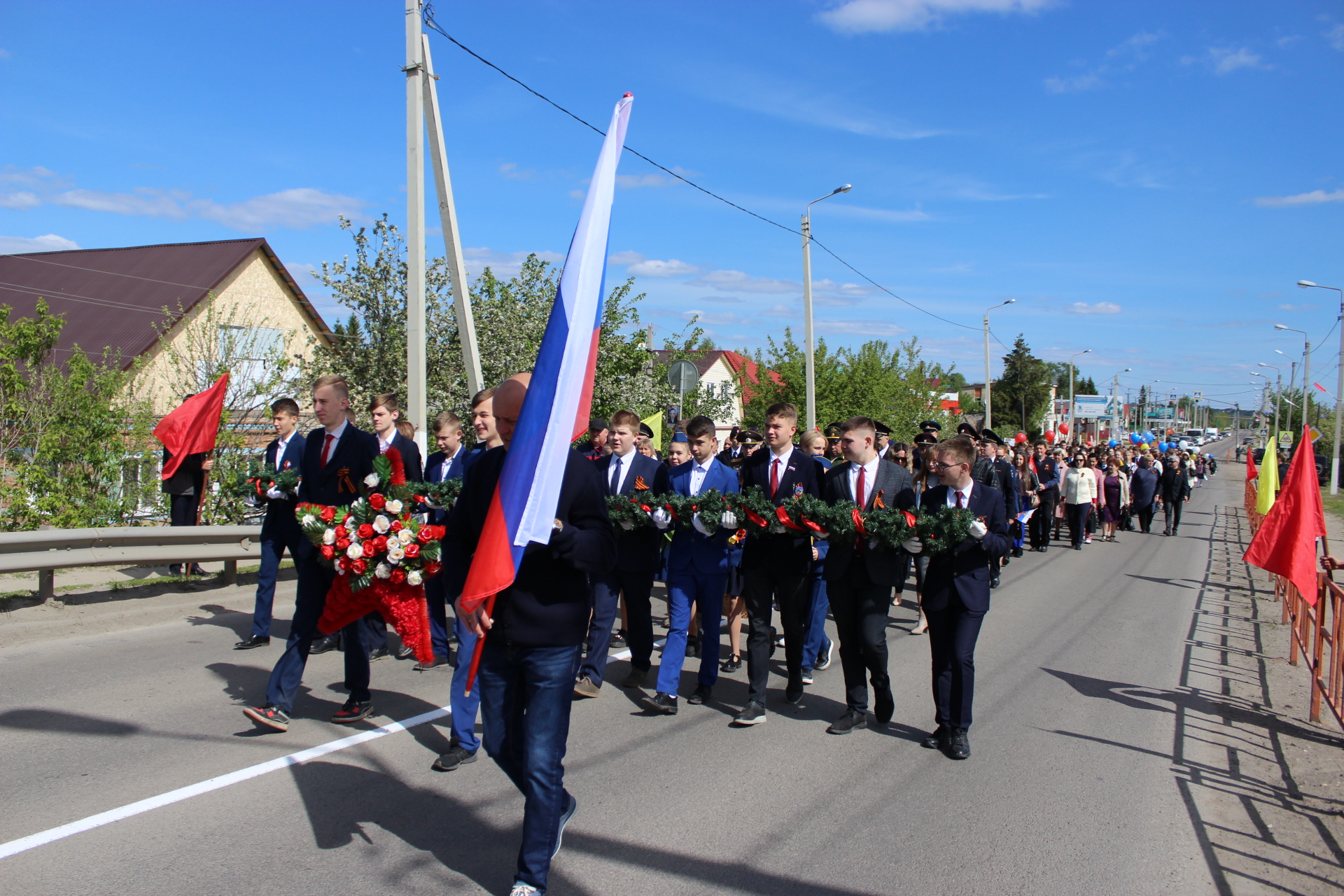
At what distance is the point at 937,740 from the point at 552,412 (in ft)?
12.0

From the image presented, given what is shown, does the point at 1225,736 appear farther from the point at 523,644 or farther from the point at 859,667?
→ the point at 523,644

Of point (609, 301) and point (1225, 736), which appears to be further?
point (609, 301)

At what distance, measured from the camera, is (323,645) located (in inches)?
302

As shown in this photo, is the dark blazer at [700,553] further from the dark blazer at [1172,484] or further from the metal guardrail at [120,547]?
the dark blazer at [1172,484]

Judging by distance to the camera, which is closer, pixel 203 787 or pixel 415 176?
pixel 203 787

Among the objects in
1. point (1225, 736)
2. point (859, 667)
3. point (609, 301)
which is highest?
point (609, 301)

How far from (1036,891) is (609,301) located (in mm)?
18942

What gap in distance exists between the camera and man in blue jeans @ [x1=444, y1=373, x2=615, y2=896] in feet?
11.4

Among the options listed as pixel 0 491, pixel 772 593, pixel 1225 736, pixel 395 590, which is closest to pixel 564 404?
pixel 395 590

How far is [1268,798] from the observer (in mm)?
5004

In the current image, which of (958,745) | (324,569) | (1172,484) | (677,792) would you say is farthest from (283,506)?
(1172,484)

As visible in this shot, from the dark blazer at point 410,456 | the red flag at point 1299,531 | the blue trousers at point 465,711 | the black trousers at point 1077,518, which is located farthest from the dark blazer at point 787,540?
the black trousers at point 1077,518

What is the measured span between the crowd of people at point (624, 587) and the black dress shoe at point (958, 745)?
0.01 meters

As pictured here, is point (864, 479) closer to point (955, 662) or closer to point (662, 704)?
point (955, 662)
